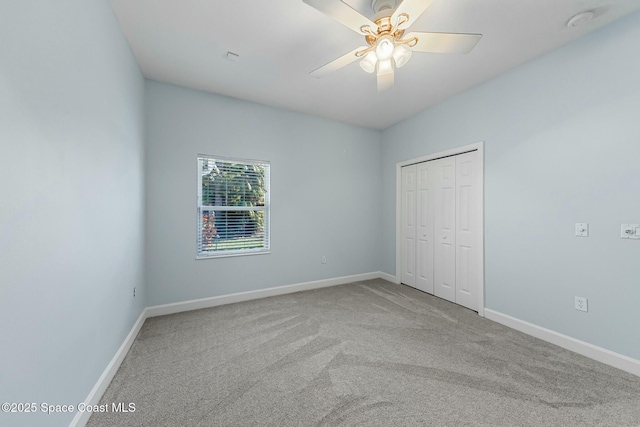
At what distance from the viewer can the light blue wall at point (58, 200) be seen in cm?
92

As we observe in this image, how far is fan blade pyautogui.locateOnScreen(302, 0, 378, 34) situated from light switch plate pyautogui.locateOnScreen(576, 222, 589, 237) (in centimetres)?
247

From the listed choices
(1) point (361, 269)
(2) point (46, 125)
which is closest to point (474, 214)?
(1) point (361, 269)

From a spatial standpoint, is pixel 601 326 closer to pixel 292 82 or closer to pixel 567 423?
pixel 567 423

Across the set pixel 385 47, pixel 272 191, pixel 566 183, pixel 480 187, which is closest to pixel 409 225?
pixel 480 187

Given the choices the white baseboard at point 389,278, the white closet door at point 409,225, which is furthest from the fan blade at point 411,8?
the white baseboard at point 389,278

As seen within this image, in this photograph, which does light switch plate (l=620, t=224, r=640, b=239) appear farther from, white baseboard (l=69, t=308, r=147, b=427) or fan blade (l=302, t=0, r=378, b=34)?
white baseboard (l=69, t=308, r=147, b=427)

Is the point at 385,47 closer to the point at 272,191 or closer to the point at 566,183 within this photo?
the point at 566,183

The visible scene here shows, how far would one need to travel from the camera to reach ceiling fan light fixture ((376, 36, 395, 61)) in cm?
171

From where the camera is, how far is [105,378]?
1719mm

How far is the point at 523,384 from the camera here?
177 cm

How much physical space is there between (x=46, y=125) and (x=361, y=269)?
13.7 feet

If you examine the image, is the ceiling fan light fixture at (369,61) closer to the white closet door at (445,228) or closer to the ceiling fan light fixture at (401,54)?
the ceiling fan light fixture at (401,54)

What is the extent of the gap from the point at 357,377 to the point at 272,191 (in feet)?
8.57

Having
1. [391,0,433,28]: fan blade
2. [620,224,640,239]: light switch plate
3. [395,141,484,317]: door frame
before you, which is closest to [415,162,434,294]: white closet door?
[395,141,484,317]: door frame
